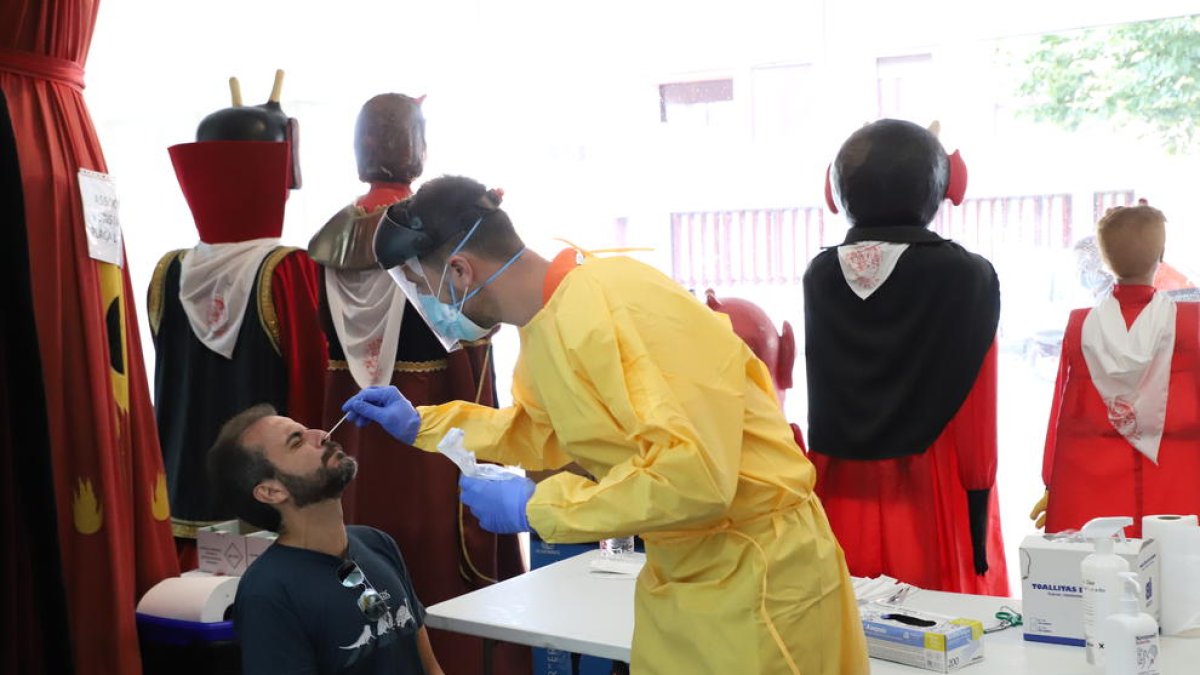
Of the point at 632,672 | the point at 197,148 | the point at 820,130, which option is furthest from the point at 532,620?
the point at 820,130

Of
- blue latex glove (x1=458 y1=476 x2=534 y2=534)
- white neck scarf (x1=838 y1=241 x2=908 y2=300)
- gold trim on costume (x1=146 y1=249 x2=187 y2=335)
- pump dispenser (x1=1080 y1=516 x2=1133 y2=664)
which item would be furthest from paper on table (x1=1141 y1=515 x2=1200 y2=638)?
gold trim on costume (x1=146 y1=249 x2=187 y2=335)

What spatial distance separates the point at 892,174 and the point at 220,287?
181 centimetres

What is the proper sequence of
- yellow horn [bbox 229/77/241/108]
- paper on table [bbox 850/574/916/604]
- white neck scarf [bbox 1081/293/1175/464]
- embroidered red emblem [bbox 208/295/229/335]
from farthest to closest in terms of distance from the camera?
yellow horn [bbox 229/77/241/108]
embroidered red emblem [bbox 208/295/229/335]
white neck scarf [bbox 1081/293/1175/464]
paper on table [bbox 850/574/916/604]

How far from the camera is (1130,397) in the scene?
2.99 m

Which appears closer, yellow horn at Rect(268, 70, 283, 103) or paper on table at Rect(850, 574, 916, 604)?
paper on table at Rect(850, 574, 916, 604)

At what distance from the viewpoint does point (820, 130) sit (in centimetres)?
413

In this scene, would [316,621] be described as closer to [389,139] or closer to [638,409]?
[638,409]

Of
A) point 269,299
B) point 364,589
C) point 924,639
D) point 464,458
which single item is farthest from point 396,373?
point 924,639

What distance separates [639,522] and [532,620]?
2.75ft

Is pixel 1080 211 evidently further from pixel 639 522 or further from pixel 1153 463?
pixel 639 522

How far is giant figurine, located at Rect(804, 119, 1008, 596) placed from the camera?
8.84 ft

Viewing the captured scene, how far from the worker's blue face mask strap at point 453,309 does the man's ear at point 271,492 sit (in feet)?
1.63

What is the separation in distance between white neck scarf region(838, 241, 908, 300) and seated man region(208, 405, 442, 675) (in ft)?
4.07

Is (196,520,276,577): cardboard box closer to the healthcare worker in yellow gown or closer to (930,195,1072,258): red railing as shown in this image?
the healthcare worker in yellow gown
